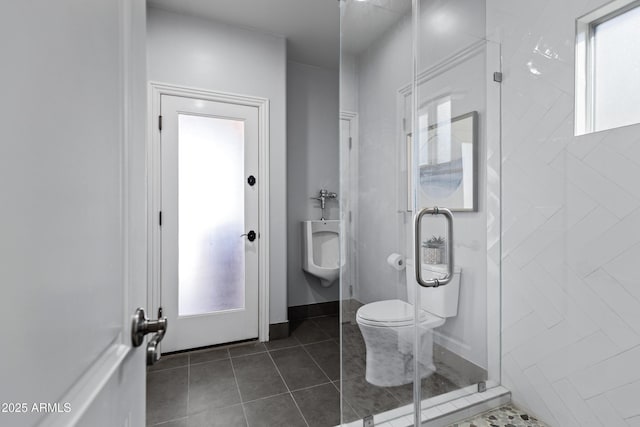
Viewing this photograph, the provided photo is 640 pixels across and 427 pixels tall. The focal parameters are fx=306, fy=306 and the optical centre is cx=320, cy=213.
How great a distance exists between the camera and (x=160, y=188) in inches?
97.5

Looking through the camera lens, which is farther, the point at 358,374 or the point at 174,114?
the point at 174,114

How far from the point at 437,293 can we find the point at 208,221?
1910 millimetres

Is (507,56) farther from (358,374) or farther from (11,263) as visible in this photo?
(11,263)

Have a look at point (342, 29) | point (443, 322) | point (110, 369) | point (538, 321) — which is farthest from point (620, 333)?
point (342, 29)

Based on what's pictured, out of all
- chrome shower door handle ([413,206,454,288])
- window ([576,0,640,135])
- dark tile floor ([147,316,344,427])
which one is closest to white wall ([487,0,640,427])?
window ([576,0,640,135])

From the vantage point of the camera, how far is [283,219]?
2898 mm

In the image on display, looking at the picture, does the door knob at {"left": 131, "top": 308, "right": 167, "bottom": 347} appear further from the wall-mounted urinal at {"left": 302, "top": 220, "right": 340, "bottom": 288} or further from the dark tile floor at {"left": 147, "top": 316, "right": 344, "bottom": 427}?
the wall-mounted urinal at {"left": 302, "top": 220, "right": 340, "bottom": 288}

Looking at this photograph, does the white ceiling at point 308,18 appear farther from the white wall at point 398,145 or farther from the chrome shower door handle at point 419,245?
the chrome shower door handle at point 419,245

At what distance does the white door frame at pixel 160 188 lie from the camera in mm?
2438

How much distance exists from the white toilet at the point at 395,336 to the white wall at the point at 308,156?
71.8 inches

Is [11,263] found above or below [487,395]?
above

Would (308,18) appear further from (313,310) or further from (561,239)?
(313,310)

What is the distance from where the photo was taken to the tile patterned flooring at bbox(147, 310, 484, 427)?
5.18 ft

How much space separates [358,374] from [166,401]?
3.93 ft
